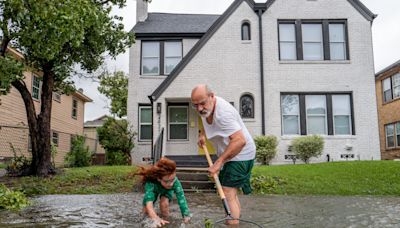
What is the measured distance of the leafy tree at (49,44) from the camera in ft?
28.1

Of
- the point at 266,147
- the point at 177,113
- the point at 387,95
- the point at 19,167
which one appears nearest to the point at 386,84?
the point at 387,95

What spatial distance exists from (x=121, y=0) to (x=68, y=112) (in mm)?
14877

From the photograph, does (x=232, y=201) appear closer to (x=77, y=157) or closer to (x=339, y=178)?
(x=339, y=178)

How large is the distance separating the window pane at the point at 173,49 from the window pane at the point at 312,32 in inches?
222

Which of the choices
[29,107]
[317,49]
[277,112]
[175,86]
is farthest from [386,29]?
[29,107]

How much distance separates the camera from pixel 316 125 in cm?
1606

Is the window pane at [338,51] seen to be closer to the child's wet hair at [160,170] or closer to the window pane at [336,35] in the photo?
the window pane at [336,35]

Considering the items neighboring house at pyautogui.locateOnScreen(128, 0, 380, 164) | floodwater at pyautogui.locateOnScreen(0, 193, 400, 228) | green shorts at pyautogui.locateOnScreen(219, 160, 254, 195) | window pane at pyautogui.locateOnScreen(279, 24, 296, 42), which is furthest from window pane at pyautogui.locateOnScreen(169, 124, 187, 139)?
green shorts at pyautogui.locateOnScreen(219, 160, 254, 195)

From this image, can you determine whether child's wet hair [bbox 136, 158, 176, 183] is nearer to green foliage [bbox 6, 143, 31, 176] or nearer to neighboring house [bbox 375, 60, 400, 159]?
green foliage [bbox 6, 143, 31, 176]

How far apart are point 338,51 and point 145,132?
361 inches

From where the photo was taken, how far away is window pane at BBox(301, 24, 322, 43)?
1664 cm

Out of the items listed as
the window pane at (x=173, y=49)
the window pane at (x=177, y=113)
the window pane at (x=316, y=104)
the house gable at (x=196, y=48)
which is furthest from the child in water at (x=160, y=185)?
the window pane at (x=173, y=49)

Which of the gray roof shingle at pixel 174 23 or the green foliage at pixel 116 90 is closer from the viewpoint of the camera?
the gray roof shingle at pixel 174 23

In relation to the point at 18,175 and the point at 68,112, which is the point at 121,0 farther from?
the point at 68,112
